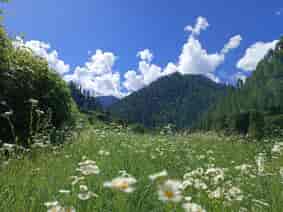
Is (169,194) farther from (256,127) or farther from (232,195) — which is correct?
(256,127)

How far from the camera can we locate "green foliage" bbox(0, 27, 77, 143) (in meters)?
5.31

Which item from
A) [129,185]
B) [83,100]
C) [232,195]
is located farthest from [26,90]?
[83,100]

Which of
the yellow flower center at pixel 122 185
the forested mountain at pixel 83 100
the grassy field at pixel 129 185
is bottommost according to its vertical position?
the grassy field at pixel 129 185

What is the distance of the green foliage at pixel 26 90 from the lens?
531 cm

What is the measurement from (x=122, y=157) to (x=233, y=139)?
18.7 feet

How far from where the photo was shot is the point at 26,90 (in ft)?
18.5

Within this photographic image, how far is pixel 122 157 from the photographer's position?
4.96 meters

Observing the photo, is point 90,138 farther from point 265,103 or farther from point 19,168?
point 265,103

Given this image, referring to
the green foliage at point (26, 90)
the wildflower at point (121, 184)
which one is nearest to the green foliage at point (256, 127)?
the green foliage at point (26, 90)

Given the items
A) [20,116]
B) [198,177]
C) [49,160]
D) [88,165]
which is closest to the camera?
[88,165]

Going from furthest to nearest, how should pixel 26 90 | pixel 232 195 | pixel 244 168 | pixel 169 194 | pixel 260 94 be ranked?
pixel 260 94, pixel 26 90, pixel 244 168, pixel 232 195, pixel 169 194

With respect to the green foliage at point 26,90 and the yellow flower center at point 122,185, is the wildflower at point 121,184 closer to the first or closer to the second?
the yellow flower center at point 122,185

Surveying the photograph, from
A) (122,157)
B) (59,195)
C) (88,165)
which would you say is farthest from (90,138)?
(88,165)

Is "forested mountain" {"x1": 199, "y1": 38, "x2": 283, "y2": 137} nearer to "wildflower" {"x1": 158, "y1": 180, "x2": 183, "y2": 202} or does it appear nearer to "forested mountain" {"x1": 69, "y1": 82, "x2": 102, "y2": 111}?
"forested mountain" {"x1": 69, "y1": 82, "x2": 102, "y2": 111}
